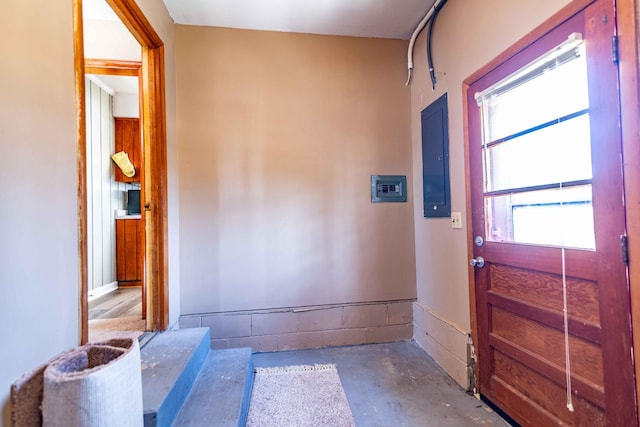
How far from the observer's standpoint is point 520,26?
4.96 ft

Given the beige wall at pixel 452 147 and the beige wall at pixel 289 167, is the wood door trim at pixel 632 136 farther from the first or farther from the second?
the beige wall at pixel 289 167

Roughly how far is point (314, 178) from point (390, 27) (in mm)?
1617

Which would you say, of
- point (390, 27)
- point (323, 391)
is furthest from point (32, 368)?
point (390, 27)

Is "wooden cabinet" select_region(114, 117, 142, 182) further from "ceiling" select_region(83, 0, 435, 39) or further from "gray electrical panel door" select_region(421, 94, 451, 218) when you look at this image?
"gray electrical panel door" select_region(421, 94, 451, 218)

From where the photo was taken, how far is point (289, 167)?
2641mm

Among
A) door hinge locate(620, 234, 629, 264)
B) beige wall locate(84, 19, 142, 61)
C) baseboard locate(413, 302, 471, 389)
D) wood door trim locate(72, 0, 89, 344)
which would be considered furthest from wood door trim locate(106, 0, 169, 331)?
door hinge locate(620, 234, 629, 264)

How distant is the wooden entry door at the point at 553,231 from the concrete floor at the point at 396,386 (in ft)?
0.80

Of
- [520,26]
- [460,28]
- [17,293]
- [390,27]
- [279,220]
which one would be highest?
[390,27]

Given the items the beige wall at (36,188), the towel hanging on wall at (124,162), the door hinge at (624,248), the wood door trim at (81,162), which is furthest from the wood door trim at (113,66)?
the door hinge at (624,248)

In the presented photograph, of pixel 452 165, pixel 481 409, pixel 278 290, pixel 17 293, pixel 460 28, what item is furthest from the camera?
pixel 278 290

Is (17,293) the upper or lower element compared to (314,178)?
lower

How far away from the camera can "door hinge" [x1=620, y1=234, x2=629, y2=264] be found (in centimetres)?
108

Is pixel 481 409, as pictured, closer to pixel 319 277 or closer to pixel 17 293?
pixel 319 277

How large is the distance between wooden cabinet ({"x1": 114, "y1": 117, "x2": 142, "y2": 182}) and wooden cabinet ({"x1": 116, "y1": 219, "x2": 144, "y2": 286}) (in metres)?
0.72
